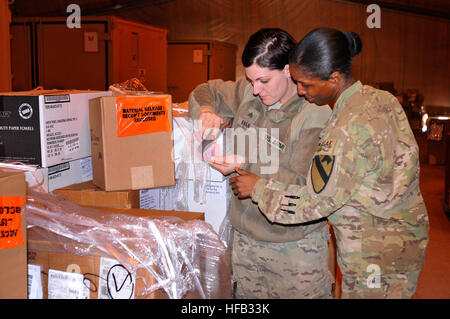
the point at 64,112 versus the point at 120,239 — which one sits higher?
the point at 64,112

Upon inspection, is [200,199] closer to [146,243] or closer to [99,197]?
[99,197]

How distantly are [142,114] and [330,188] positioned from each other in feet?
2.55

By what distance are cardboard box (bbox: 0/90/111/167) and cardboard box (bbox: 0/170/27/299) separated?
49 centimetres

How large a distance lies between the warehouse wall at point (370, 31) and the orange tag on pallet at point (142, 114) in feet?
22.4

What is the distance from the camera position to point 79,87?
5332 mm

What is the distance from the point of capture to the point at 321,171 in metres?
1.32

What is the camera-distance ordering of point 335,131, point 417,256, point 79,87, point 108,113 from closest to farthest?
point 335,131 → point 417,256 → point 108,113 → point 79,87

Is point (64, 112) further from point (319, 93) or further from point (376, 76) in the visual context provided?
point (376, 76)

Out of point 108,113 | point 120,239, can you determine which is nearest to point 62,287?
point 120,239

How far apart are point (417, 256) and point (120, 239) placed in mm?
876

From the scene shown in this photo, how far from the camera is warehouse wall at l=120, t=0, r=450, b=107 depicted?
8.43m

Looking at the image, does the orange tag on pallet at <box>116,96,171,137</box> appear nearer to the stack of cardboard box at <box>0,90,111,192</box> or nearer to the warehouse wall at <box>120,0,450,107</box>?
the stack of cardboard box at <box>0,90,111,192</box>

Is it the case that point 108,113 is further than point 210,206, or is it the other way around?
point 210,206
